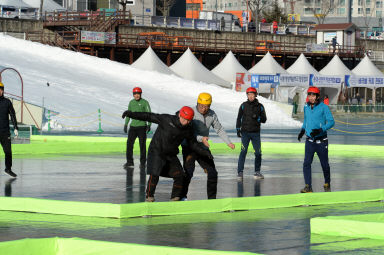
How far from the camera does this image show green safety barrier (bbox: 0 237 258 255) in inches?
277

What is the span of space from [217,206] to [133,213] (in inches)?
51.4

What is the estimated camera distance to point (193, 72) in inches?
2195

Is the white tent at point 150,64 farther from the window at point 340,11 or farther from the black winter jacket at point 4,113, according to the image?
the window at point 340,11

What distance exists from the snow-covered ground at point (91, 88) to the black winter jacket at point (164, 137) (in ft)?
86.7

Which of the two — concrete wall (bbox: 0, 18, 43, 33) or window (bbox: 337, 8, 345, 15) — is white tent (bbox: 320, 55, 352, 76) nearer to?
concrete wall (bbox: 0, 18, 43, 33)

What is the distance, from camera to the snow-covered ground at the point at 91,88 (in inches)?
1650

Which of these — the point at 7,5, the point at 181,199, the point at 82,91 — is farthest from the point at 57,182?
the point at 7,5

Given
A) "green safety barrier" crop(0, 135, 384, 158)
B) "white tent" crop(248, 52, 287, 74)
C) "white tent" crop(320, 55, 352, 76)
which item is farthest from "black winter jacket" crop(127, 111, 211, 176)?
"white tent" crop(320, 55, 352, 76)

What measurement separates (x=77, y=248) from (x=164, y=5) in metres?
86.5

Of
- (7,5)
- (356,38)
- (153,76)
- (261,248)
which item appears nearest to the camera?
(261,248)

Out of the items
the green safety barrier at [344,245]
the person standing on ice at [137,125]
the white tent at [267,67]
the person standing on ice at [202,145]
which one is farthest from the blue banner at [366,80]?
the green safety barrier at [344,245]

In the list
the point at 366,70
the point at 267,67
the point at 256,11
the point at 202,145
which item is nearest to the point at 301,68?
the point at 267,67

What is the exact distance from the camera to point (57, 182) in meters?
14.5

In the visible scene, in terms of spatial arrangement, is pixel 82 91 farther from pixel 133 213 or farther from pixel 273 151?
pixel 133 213
